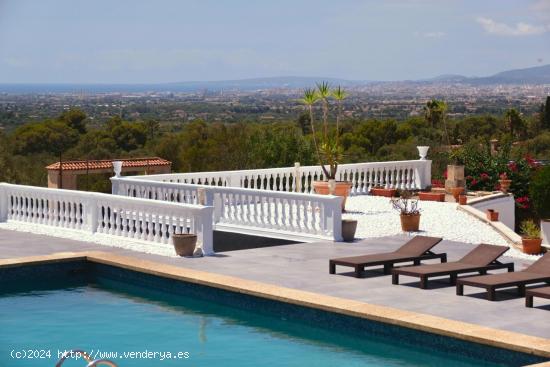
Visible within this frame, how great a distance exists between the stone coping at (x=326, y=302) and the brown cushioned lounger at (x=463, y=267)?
1319 millimetres

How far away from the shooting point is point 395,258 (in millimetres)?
13188

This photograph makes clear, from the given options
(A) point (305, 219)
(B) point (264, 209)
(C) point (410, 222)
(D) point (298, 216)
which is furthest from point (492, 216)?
(B) point (264, 209)

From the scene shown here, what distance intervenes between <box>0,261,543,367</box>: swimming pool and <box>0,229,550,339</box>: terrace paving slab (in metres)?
0.71

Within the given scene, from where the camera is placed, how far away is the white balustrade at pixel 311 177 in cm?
2105

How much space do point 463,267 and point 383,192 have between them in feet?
35.0

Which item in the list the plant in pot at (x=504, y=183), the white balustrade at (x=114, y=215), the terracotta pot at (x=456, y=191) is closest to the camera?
the white balustrade at (x=114, y=215)

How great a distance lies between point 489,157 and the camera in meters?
24.5

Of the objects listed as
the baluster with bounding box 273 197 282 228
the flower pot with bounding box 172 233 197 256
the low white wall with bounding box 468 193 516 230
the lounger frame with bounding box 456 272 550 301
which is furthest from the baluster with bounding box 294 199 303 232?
the low white wall with bounding box 468 193 516 230

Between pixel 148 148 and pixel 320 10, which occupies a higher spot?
pixel 320 10

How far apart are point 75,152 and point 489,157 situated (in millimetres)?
30275

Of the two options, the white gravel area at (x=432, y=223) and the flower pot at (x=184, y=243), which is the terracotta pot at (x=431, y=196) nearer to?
the white gravel area at (x=432, y=223)

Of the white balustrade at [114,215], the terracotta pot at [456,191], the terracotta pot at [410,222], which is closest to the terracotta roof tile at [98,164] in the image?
the white balustrade at [114,215]

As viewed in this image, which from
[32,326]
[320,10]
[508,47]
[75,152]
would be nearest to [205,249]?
[32,326]

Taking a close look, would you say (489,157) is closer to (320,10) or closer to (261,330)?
(261,330)
